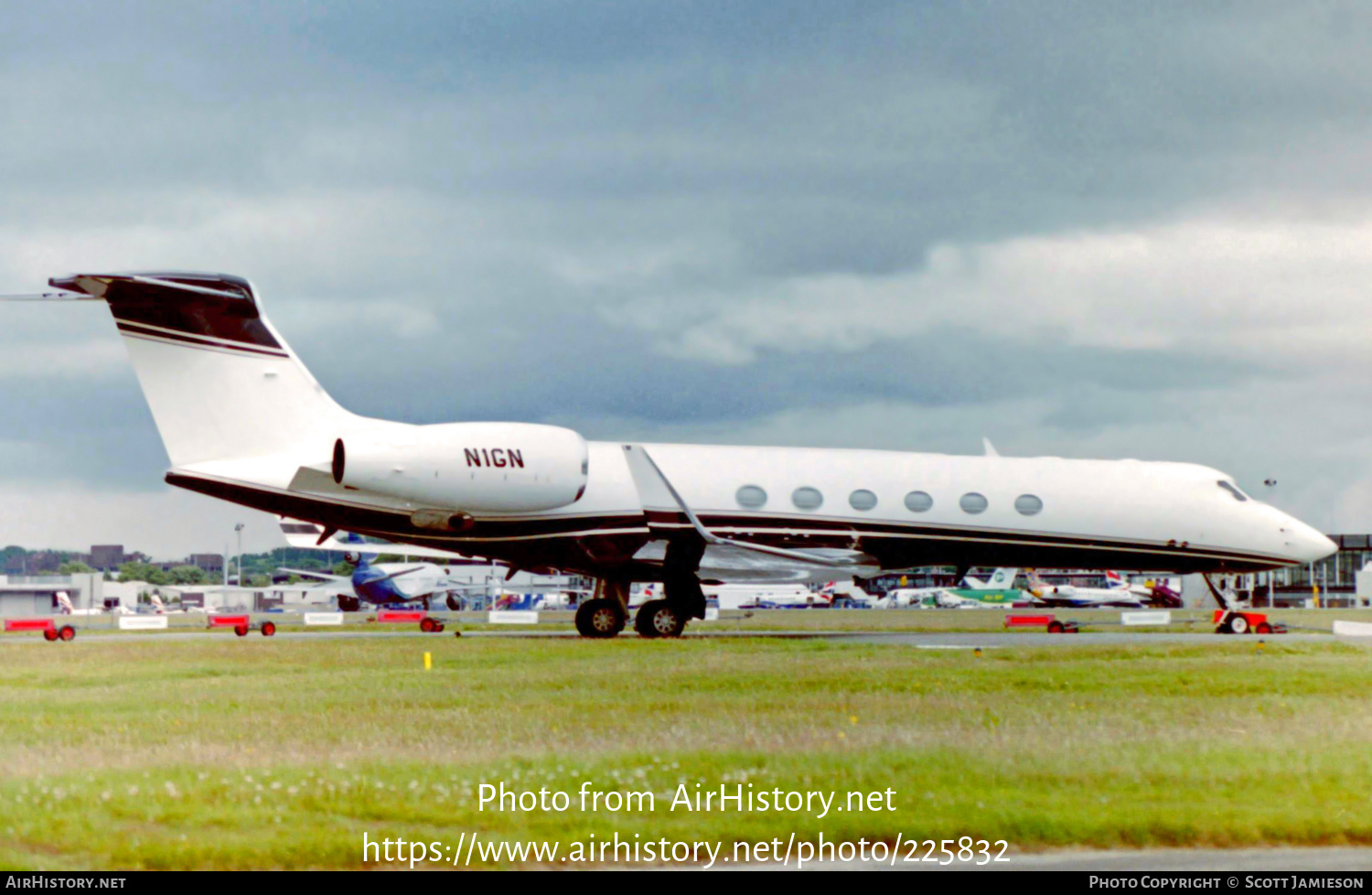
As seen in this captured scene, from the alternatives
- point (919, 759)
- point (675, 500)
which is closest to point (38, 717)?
point (919, 759)

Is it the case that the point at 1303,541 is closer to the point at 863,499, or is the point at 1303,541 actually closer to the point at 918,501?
the point at 918,501

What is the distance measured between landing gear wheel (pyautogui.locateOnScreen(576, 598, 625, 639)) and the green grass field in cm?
675

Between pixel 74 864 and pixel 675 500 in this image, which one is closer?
pixel 74 864

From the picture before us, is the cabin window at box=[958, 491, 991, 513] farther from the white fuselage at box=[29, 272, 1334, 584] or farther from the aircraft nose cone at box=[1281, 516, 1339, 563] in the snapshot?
the aircraft nose cone at box=[1281, 516, 1339, 563]

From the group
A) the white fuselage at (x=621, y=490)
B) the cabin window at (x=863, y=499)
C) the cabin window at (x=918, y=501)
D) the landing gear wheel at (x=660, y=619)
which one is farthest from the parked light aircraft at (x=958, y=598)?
the landing gear wheel at (x=660, y=619)

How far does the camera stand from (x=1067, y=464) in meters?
30.9

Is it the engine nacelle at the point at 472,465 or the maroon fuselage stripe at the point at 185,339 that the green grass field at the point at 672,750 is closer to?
the engine nacelle at the point at 472,465

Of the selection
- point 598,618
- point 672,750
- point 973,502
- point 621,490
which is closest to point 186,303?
point 621,490

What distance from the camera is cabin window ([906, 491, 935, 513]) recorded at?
95.6ft

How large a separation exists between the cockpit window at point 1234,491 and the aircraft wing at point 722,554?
31.2 feet

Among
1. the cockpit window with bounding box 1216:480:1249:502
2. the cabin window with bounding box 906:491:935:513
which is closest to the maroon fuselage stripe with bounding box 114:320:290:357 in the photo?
the cabin window with bounding box 906:491:935:513
